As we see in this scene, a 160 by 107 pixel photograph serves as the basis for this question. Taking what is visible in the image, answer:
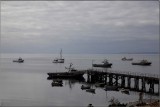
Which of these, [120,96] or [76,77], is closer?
[120,96]

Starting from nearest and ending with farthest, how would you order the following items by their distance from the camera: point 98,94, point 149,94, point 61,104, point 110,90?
1. point 61,104
2. point 149,94
3. point 98,94
4. point 110,90

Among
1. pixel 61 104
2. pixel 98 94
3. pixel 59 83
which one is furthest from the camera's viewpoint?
pixel 59 83

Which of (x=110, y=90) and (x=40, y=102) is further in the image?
(x=110, y=90)

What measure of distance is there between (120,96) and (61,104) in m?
11.7

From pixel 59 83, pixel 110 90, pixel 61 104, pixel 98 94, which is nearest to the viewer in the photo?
pixel 61 104

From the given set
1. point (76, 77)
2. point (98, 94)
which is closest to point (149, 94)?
point (98, 94)

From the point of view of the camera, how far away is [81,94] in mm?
52625

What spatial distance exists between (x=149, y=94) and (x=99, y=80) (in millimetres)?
19668

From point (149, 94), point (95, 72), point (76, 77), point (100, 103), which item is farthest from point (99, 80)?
point (100, 103)

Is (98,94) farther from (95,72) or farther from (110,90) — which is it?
(95,72)

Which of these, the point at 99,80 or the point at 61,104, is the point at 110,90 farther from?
the point at 61,104

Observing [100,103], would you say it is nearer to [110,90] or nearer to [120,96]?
[120,96]

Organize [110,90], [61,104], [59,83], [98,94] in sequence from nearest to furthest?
[61,104]
[98,94]
[110,90]
[59,83]

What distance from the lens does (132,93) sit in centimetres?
5172
